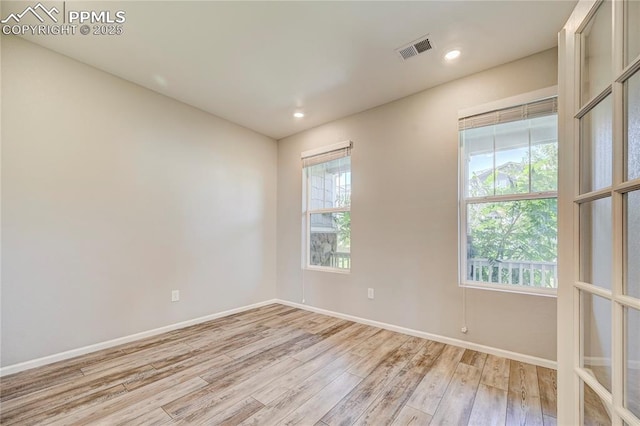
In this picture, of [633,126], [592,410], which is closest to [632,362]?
[592,410]

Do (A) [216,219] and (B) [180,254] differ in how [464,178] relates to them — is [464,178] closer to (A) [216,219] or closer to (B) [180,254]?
(A) [216,219]

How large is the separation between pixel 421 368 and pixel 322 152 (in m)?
2.79

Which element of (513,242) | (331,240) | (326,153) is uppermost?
(326,153)

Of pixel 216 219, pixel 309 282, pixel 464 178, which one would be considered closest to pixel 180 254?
pixel 216 219

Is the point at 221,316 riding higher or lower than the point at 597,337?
lower

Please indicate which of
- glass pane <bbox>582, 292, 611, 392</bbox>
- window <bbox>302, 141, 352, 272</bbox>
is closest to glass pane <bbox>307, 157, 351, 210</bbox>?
window <bbox>302, 141, 352, 272</bbox>

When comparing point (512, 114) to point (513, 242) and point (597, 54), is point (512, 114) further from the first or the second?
point (597, 54)

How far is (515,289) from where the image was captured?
7.74 ft

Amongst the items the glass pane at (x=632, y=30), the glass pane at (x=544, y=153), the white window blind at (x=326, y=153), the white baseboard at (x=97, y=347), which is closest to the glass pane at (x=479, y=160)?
the glass pane at (x=544, y=153)

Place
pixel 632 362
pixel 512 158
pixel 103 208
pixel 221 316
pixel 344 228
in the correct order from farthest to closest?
pixel 344 228, pixel 221 316, pixel 103 208, pixel 512 158, pixel 632 362

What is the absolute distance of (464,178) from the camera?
104 inches

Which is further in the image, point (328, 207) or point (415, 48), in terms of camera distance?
point (328, 207)

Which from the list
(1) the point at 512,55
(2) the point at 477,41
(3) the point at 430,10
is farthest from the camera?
(1) the point at 512,55

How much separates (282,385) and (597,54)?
2.50m
